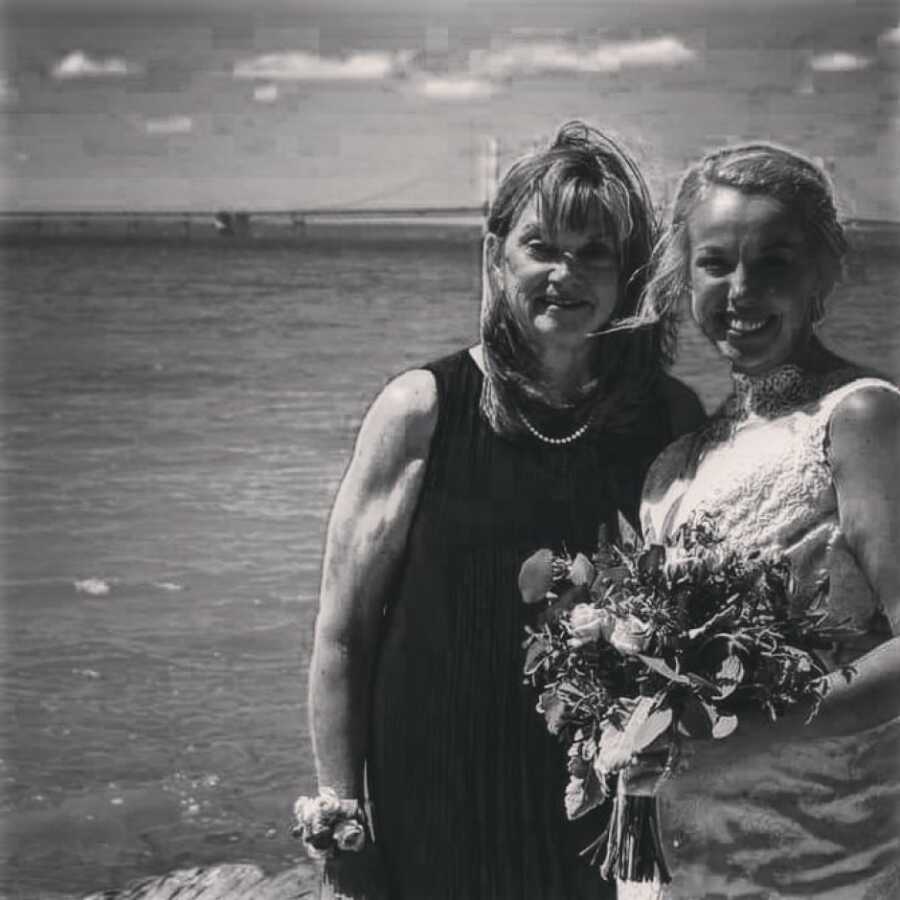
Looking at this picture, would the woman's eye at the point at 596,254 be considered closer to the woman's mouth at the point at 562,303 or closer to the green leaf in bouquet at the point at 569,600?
the woman's mouth at the point at 562,303

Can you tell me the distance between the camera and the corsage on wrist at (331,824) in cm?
364

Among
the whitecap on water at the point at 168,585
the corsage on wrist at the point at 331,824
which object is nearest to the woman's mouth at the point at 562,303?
the corsage on wrist at the point at 331,824

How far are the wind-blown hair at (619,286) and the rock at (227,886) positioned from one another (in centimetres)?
255

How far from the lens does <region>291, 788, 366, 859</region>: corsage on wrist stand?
11.9 feet

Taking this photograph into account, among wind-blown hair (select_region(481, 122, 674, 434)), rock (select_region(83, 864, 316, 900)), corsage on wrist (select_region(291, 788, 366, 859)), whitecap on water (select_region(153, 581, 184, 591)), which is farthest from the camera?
whitecap on water (select_region(153, 581, 184, 591))

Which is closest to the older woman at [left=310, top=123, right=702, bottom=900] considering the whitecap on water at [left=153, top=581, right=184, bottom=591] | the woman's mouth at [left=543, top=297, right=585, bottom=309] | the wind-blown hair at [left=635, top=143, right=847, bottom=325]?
the woman's mouth at [left=543, top=297, right=585, bottom=309]

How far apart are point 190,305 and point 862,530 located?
44.0 metres

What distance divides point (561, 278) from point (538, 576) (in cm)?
63

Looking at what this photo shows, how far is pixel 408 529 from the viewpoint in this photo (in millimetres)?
3543

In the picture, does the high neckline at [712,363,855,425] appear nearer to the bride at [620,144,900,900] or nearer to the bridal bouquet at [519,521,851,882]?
the bride at [620,144,900,900]

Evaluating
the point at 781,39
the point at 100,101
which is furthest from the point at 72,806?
the point at 100,101

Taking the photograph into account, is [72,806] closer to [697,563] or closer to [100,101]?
[697,563]

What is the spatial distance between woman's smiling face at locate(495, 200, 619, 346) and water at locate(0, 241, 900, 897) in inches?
17.3

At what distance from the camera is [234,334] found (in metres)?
39.6
